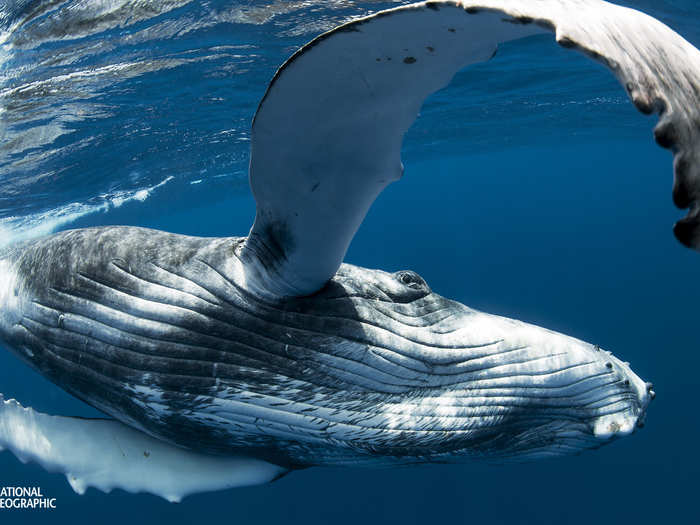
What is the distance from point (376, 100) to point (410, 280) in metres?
1.54

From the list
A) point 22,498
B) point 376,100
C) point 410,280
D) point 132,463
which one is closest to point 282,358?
point 410,280

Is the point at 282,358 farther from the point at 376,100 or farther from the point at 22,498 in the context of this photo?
the point at 22,498

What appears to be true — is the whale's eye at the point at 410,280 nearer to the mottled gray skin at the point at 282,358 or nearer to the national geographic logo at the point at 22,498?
the mottled gray skin at the point at 282,358

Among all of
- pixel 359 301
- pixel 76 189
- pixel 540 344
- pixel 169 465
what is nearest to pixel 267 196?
pixel 359 301

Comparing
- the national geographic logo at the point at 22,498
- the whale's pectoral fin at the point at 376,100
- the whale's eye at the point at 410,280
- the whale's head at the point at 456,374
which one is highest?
the whale's pectoral fin at the point at 376,100

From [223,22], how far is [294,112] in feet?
27.9

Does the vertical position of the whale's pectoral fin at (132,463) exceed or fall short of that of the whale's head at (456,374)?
it falls short

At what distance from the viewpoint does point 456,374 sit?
114 inches

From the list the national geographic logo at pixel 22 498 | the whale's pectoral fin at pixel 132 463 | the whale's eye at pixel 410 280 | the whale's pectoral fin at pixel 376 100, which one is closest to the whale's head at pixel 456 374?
the whale's eye at pixel 410 280

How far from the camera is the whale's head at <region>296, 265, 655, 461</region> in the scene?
9.10 feet

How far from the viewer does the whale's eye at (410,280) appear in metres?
3.08

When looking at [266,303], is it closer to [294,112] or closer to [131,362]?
[131,362]

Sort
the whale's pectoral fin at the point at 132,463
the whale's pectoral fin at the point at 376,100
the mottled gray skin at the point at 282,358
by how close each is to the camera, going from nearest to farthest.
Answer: the whale's pectoral fin at the point at 376,100 < the mottled gray skin at the point at 282,358 < the whale's pectoral fin at the point at 132,463

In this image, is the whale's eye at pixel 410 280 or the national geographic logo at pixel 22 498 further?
the national geographic logo at pixel 22 498
